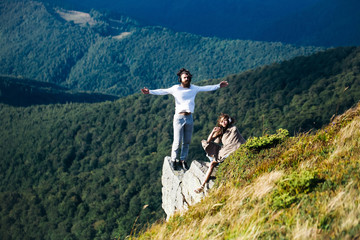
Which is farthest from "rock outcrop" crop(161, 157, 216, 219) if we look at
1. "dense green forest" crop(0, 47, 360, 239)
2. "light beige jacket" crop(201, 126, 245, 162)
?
"dense green forest" crop(0, 47, 360, 239)

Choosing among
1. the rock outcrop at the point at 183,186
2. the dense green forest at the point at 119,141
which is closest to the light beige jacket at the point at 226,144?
the rock outcrop at the point at 183,186

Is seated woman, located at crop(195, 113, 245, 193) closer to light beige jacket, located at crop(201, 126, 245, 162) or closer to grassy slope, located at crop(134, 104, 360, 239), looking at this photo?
light beige jacket, located at crop(201, 126, 245, 162)

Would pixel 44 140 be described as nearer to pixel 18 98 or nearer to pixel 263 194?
pixel 18 98

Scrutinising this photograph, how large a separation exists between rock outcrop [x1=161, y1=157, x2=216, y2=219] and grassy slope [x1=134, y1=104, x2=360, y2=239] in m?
1.08

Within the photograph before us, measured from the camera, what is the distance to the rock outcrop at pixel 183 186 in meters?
7.71

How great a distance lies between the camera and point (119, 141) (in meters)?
110

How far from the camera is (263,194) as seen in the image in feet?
16.2

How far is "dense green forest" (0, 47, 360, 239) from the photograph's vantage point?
64125 millimetres

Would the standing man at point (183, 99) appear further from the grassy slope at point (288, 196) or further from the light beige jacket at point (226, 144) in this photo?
the grassy slope at point (288, 196)

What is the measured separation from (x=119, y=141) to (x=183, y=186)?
104 m

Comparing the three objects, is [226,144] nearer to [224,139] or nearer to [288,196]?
[224,139]

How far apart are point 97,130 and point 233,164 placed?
116m

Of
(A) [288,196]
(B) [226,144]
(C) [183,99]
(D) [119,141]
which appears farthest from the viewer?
(D) [119,141]

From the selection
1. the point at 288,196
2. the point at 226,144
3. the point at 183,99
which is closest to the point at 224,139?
the point at 226,144
